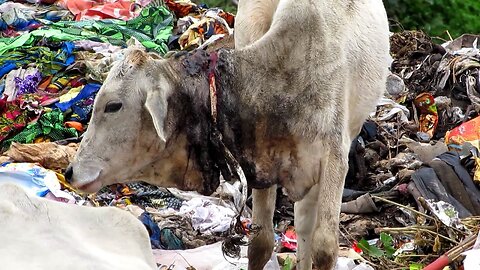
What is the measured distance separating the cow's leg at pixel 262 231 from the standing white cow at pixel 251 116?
405 mm

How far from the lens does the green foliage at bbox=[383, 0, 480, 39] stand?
1322 centimetres

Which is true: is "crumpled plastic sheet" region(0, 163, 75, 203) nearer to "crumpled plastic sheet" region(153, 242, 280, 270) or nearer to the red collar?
"crumpled plastic sheet" region(153, 242, 280, 270)

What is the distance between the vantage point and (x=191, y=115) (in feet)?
11.5

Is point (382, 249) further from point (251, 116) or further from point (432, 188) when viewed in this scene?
point (251, 116)

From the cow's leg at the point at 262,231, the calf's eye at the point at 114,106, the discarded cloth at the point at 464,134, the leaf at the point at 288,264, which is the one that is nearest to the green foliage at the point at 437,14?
the discarded cloth at the point at 464,134

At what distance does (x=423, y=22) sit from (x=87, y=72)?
7559mm

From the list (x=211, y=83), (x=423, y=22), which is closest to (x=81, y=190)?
(x=211, y=83)

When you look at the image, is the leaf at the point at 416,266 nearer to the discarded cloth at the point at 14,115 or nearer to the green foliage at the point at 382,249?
the green foliage at the point at 382,249

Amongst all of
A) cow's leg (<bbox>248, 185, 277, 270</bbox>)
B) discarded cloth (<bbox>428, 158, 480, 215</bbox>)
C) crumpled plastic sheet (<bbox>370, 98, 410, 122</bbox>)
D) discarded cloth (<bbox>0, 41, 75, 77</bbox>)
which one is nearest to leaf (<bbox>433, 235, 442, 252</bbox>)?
discarded cloth (<bbox>428, 158, 480, 215</bbox>)

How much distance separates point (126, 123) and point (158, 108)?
0.51 ft

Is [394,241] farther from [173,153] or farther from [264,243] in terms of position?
[173,153]

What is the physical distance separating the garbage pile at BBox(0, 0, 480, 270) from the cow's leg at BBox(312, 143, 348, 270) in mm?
800

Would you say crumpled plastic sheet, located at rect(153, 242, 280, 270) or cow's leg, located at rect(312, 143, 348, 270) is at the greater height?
cow's leg, located at rect(312, 143, 348, 270)

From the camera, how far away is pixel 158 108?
133 inches
